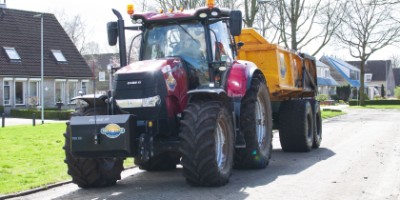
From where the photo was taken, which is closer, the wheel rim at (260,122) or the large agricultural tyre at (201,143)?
the large agricultural tyre at (201,143)

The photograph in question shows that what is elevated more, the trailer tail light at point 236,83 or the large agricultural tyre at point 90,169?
the trailer tail light at point 236,83

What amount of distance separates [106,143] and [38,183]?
2085 millimetres

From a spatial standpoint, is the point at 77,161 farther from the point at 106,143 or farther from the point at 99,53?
the point at 99,53

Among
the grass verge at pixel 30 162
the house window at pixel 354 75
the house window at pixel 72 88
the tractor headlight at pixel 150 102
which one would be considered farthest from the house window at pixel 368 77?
the tractor headlight at pixel 150 102

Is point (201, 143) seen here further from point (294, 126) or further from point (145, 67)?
point (294, 126)

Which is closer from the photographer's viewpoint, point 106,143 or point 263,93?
point 106,143

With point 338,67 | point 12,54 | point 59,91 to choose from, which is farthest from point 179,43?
point 338,67

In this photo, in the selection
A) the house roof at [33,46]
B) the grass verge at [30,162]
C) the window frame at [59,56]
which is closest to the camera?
the grass verge at [30,162]

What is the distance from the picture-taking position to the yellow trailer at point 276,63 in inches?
520

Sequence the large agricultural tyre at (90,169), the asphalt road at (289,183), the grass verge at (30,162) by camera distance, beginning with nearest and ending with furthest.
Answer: the asphalt road at (289,183), the large agricultural tyre at (90,169), the grass verge at (30,162)

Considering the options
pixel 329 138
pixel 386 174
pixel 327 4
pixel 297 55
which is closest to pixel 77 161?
pixel 386 174

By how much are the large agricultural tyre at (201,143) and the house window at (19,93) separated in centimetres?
3385

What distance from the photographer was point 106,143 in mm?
8453

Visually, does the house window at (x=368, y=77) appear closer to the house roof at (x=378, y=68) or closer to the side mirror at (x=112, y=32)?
the house roof at (x=378, y=68)
